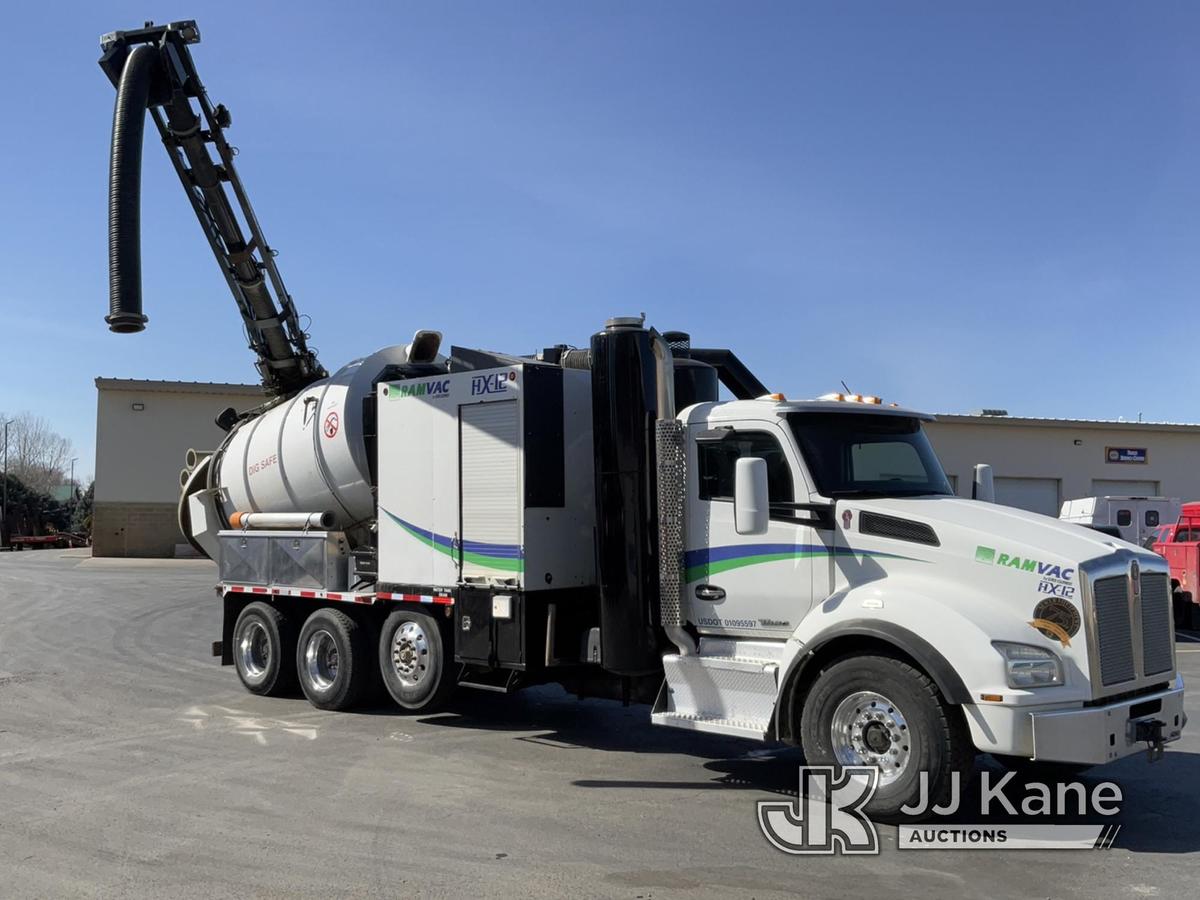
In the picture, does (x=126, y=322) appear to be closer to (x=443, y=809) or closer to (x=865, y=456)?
(x=443, y=809)

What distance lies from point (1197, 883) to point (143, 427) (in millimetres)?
39768

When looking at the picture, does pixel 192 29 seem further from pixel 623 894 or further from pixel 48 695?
pixel 623 894

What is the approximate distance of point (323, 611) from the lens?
10750 millimetres

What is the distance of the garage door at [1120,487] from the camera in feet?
121

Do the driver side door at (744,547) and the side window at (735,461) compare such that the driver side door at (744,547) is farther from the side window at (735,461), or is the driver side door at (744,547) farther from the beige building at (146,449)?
the beige building at (146,449)

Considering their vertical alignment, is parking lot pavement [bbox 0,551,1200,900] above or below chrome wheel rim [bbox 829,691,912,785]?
below

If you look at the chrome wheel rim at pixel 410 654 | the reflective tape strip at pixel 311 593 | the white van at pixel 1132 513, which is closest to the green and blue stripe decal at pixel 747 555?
the chrome wheel rim at pixel 410 654

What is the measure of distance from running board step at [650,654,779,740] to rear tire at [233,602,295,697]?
5167mm

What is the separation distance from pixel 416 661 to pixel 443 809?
9.83 feet

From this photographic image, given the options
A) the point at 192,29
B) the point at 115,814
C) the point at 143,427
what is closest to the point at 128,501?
the point at 143,427

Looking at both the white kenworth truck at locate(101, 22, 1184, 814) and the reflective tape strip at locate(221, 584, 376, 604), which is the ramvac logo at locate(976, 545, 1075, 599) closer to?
the white kenworth truck at locate(101, 22, 1184, 814)

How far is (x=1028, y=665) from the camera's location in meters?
6.06

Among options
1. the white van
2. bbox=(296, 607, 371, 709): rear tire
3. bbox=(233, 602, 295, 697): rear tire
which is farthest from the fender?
the white van

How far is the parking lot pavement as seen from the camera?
5.54m
